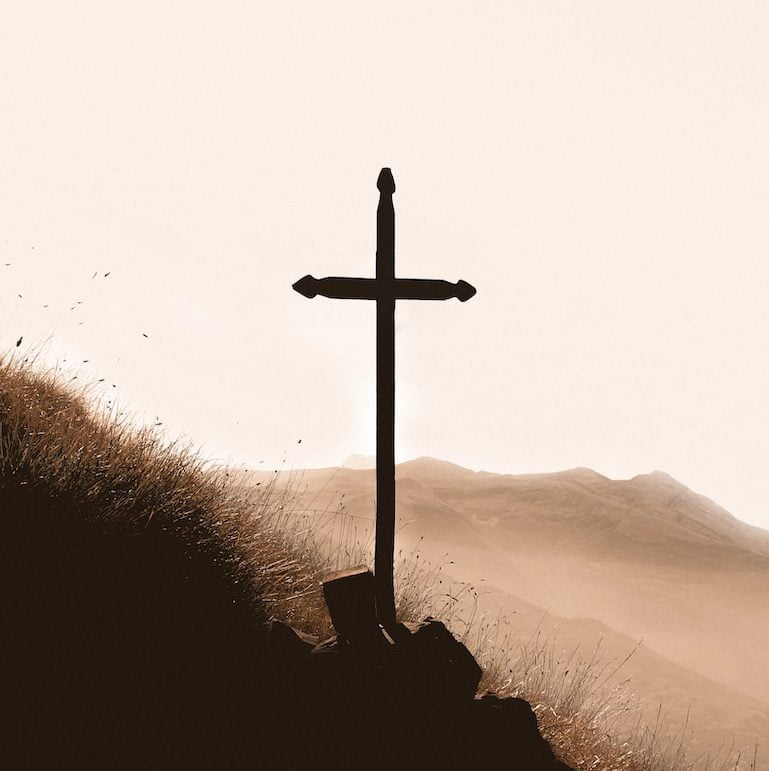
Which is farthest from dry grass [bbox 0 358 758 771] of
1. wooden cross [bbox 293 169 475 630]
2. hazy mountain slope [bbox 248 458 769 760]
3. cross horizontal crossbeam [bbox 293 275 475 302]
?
hazy mountain slope [bbox 248 458 769 760]

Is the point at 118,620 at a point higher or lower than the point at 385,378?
lower

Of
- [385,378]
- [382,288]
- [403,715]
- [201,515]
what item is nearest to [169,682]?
[201,515]

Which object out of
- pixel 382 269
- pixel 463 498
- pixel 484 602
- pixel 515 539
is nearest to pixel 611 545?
pixel 515 539

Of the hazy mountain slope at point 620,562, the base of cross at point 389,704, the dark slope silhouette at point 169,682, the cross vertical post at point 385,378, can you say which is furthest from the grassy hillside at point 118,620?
the hazy mountain slope at point 620,562

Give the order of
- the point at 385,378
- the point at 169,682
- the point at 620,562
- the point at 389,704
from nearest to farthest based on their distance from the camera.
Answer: the point at 169,682 < the point at 389,704 < the point at 385,378 < the point at 620,562

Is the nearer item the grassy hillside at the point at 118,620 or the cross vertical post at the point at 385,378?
the grassy hillside at the point at 118,620

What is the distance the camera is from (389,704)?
3.35m

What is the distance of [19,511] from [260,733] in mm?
1653

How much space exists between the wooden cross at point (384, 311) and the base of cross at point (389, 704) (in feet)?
2.72

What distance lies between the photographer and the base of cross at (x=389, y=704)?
326cm

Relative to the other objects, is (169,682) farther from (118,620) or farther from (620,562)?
(620,562)

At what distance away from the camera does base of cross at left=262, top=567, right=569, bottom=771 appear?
10.7ft

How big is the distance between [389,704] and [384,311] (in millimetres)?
2556

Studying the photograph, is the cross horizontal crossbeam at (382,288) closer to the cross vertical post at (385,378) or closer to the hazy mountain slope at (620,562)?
the cross vertical post at (385,378)
